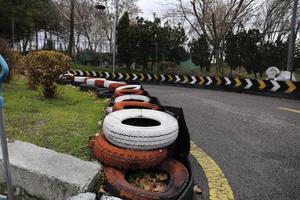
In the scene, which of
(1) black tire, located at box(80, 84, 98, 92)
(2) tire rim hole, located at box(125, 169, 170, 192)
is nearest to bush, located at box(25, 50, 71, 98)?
(1) black tire, located at box(80, 84, 98, 92)

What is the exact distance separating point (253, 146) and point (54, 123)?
293 cm

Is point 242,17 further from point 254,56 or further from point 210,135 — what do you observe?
point 210,135

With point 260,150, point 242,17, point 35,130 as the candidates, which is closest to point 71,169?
point 35,130

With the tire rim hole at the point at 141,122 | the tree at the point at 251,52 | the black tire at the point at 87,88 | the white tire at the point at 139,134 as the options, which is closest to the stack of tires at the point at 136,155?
the white tire at the point at 139,134

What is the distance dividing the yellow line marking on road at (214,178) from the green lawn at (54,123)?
1.34 metres

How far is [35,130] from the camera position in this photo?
495 cm

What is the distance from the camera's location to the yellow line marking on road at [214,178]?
3646 mm

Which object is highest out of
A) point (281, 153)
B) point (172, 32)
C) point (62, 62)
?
point (172, 32)

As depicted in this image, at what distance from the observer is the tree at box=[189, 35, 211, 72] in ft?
106

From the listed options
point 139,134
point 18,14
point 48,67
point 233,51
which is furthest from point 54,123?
point 233,51

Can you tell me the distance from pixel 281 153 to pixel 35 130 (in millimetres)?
3360

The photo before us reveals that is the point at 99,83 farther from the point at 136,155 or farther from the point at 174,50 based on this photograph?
the point at 174,50

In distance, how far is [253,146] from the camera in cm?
547

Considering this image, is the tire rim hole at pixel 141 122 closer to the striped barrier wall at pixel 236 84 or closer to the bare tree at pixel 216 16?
the striped barrier wall at pixel 236 84
